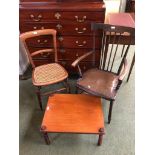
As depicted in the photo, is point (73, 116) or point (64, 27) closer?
point (73, 116)

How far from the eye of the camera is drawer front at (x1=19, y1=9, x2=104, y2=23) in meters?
1.84

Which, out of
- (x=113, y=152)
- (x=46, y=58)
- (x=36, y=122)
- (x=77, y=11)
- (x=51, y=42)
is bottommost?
(x=113, y=152)

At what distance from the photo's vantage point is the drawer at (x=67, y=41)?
6.75 ft

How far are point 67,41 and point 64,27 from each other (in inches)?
7.5

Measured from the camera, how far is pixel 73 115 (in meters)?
1.65

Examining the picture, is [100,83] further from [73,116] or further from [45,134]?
[45,134]

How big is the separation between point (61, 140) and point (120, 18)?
1.70 meters

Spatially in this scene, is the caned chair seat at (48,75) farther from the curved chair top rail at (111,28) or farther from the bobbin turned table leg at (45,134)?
the curved chair top rail at (111,28)

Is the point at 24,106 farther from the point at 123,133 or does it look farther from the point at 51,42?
the point at 123,133

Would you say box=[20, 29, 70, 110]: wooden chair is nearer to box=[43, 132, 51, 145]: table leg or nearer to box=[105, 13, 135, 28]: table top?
box=[43, 132, 51, 145]: table leg

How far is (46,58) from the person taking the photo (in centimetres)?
230

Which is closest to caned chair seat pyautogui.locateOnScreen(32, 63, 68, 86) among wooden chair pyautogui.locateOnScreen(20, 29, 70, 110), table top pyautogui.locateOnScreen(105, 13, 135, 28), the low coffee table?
wooden chair pyautogui.locateOnScreen(20, 29, 70, 110)

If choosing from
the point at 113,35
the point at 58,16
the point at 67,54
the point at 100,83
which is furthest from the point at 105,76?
the point at 58,16
